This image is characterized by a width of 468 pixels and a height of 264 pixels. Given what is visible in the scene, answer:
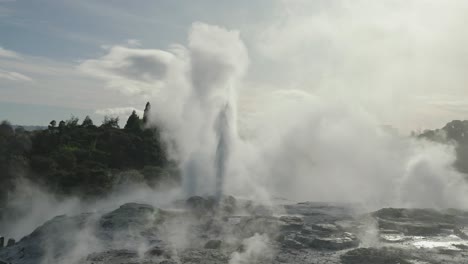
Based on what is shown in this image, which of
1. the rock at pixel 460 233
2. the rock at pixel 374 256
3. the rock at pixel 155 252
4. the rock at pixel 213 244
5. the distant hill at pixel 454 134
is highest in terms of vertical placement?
the distant hill at pixel 454 134

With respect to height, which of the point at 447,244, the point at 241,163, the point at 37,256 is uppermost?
the point at 241,163

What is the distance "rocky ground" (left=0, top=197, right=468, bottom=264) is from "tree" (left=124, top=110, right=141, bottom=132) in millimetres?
36787

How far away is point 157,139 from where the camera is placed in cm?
4962

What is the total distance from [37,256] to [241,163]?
685 inches

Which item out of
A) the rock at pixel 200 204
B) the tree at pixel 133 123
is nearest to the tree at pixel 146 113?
the tree at pixel 133 123

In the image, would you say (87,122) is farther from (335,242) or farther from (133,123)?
(335,242)

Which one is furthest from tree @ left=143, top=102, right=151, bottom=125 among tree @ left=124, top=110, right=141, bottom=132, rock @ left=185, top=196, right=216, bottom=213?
rock @ left=185, top=196, right=216, bottom=213

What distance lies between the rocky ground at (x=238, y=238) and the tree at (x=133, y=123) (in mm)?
36787

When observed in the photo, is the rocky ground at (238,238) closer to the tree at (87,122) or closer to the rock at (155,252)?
the rock at (155,252)

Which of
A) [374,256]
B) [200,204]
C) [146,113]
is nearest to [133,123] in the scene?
[146,113]

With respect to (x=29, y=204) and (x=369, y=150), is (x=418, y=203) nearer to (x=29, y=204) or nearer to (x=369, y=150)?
(x=369, y=150)

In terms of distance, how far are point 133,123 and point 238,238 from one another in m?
44.9

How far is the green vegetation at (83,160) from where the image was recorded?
30.5 metres

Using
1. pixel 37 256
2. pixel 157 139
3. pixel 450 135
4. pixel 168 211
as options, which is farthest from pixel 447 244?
pixel 450 135
